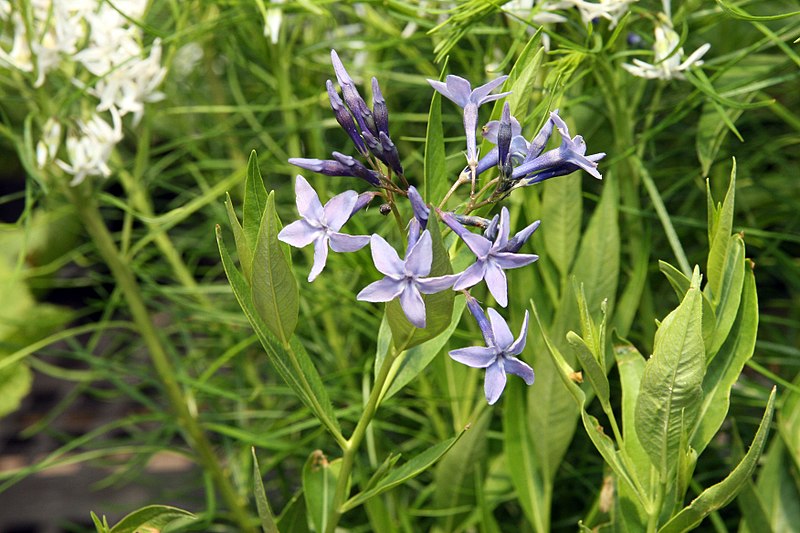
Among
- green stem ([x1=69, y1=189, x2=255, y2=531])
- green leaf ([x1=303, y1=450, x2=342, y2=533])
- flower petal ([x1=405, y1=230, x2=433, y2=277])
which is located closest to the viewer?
flower petal ([x1=405, y1=230, x2=433, y2=277])

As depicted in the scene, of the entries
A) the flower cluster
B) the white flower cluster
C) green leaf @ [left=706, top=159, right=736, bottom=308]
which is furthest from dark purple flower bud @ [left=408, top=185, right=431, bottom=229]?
the white flower cluster

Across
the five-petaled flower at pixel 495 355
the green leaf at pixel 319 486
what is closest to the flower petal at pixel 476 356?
the five-petaled flower at pixel 495 355

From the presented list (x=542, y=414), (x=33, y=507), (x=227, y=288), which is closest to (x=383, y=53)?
(x=227, y=288)

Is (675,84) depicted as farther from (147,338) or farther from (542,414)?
(147,338)

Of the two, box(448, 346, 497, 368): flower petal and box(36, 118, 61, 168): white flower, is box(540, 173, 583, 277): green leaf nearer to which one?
box(448, 346, 497, 368): flower petal

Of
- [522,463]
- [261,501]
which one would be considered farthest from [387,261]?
[522,463]

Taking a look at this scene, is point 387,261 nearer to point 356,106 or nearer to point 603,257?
point 356,106
